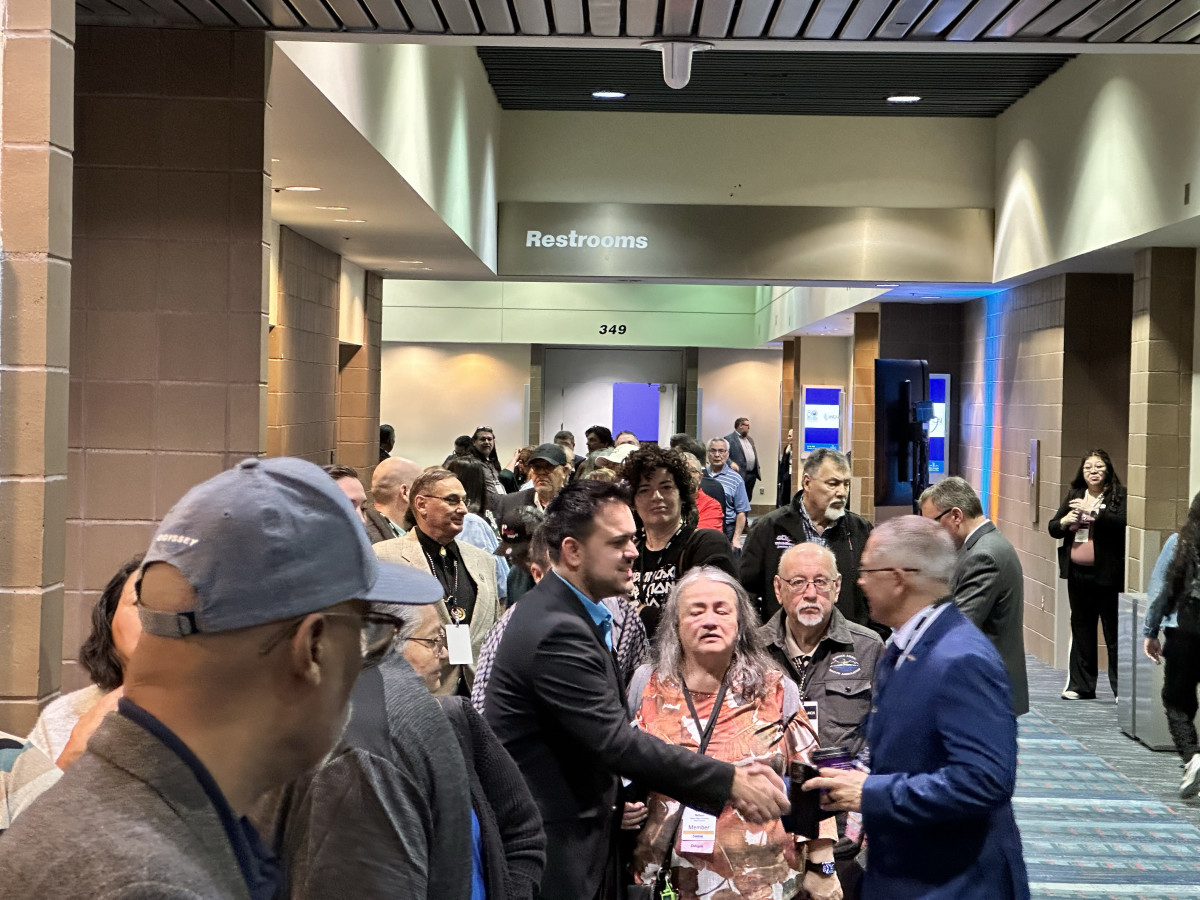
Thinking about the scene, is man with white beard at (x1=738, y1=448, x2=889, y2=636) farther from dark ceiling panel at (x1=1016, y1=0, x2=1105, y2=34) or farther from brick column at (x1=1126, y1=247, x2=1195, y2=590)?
brick column at (x1=1126, y1=247, x2=1195, y2=590)

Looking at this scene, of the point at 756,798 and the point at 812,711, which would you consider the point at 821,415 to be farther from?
the point at 756,798

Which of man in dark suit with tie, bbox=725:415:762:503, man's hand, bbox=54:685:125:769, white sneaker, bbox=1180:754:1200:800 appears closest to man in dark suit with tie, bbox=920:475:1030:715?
white sneaker, bbox=1180:754:1200:800

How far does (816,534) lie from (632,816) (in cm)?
256

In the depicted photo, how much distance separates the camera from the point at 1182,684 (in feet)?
23.0

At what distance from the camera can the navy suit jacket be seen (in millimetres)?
2709

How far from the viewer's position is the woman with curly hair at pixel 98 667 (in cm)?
232

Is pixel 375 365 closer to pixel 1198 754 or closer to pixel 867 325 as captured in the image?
pixel 867 325

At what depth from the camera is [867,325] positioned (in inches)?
623

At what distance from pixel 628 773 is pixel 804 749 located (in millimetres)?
656

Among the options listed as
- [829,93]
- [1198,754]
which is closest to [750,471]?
[829,93]

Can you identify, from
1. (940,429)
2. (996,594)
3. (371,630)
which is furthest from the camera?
(940,429)

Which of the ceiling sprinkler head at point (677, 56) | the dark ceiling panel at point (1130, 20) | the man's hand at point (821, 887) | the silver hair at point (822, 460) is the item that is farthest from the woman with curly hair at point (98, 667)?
the silver hair at point (822, 460)

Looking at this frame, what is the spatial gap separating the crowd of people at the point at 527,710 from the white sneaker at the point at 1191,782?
5.25 feet

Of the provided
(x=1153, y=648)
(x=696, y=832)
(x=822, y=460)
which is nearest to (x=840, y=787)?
(x=696, y=832)
